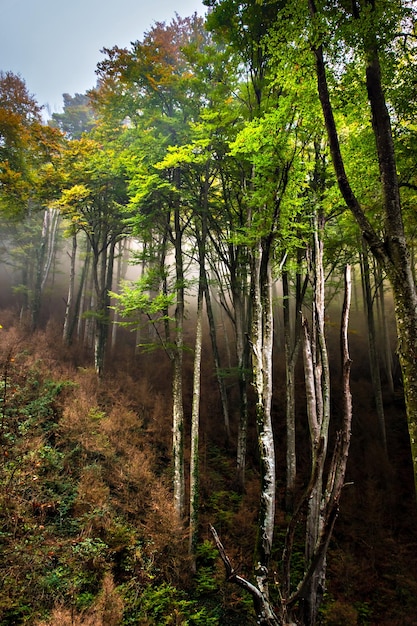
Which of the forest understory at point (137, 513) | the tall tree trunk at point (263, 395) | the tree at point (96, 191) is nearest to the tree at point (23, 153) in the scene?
the tree at point (96, 191)

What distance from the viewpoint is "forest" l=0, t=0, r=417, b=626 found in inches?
183

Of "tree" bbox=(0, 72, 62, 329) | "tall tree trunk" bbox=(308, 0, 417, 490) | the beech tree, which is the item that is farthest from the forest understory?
"tree" bbox=(0, 72, 62, 329)

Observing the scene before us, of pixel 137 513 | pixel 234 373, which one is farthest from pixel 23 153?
pixel 137 513

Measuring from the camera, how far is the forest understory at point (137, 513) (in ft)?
20.3

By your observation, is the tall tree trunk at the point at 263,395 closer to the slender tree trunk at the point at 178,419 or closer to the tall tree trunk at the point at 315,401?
the tall tree trunk at the point at 315,401

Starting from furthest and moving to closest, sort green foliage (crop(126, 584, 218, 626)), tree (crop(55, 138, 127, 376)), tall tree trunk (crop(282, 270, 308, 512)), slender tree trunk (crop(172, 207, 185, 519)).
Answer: tree (crop(55, 138, 127, 376)), tall tree trunk (crop(282, 270, 308, 512)), slender tree trunk (crop(172, 207, 185, 519)), green foliage (crop(126, 584, 218, 626))

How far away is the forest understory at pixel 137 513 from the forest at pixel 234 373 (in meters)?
0.06

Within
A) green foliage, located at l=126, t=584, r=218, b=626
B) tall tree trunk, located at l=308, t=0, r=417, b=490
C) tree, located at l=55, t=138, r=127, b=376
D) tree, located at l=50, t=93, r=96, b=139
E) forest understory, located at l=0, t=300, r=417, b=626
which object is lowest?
green foliage, located at l=126, t=584, r=218, b=626

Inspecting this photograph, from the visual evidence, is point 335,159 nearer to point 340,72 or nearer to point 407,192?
point 340,72

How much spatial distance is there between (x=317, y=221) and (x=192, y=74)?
21.6 ft

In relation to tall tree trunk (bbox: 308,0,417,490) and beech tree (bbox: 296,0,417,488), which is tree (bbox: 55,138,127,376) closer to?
beech tree (bbox: 296,0,417,488)

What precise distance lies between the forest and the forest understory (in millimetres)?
55

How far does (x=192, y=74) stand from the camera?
33.4ft

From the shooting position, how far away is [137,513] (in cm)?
855
